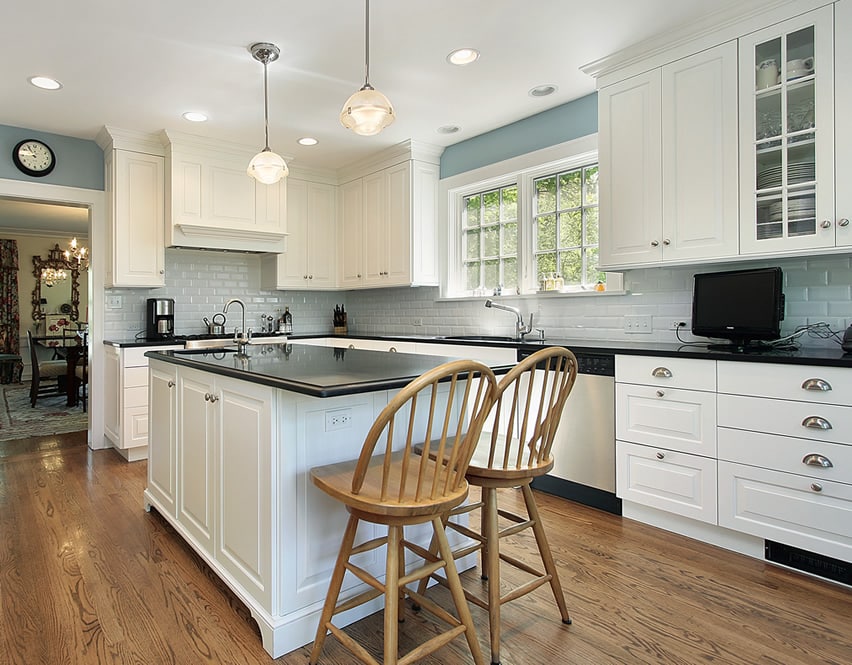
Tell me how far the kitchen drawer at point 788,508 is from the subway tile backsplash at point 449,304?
32.1 inches

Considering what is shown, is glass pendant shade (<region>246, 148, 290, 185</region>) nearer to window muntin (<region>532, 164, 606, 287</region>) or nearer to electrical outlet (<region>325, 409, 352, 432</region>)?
electrical outlet (<region>325, 409, 352, 432</region>)

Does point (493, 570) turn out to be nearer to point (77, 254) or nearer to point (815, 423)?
point (815, 423)

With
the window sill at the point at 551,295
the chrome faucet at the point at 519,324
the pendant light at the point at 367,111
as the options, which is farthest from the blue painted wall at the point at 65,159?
the chrome faucet at the point at 519,324

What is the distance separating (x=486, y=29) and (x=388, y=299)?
121 inches

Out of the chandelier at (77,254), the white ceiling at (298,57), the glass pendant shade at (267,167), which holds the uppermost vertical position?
the white ceiling at (298,57)

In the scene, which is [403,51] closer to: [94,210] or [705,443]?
[705,443]

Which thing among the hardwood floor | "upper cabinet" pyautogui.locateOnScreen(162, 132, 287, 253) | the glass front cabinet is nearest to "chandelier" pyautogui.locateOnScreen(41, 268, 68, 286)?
"upper cabinet" pyautogui.locateOnScreen(162, 132, 287, 253)

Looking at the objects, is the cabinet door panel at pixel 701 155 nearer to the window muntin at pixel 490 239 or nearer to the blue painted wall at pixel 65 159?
the window muntin at pixel 490 239

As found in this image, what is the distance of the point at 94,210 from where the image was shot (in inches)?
175

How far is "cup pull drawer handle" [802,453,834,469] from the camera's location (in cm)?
211

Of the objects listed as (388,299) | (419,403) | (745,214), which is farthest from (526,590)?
(388,299)

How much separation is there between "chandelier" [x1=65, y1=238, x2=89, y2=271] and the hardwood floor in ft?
24.0

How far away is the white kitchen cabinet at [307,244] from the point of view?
5.32 m

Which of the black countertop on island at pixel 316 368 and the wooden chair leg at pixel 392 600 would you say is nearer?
the wooden chair leg at pixel 392 600
